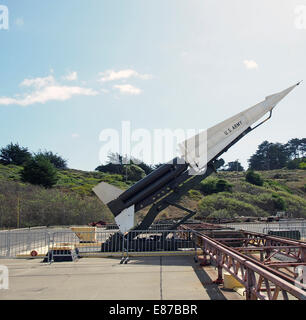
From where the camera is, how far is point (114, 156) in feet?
214


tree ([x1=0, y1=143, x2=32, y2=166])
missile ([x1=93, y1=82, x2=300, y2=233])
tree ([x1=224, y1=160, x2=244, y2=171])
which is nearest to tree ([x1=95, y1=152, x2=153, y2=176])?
tree ([x1=0, y1=143, x2=32, y2=166])

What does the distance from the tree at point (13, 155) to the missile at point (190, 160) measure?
173 ft

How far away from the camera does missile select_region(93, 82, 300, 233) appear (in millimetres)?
11898

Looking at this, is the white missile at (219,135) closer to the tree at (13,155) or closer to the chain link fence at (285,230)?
the chain link fence at (285,230)

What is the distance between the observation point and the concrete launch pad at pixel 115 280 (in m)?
6.40

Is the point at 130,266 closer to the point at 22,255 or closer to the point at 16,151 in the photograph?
the point at 22,255

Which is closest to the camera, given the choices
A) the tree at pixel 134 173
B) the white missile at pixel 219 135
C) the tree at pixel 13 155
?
the white missile at pixel 219 135

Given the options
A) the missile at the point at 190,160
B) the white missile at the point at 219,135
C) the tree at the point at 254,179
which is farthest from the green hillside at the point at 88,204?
the white missile at the point at 219,135

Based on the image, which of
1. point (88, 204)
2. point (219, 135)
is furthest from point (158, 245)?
point (88, 204)

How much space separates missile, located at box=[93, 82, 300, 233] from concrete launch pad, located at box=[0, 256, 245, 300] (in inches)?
84.9

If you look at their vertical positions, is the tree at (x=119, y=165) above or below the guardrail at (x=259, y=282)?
above

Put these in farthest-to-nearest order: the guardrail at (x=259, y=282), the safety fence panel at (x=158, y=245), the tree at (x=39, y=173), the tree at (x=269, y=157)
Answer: the tree at (x=269, y=157) → the tree at (x=39, y=173) → the safety fence panel at (x=158, y=245) → the guardrail at (x=259, y=282)

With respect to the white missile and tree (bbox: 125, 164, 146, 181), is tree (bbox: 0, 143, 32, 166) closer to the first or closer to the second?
tree (bbox: 125, 164, 146, 181)
